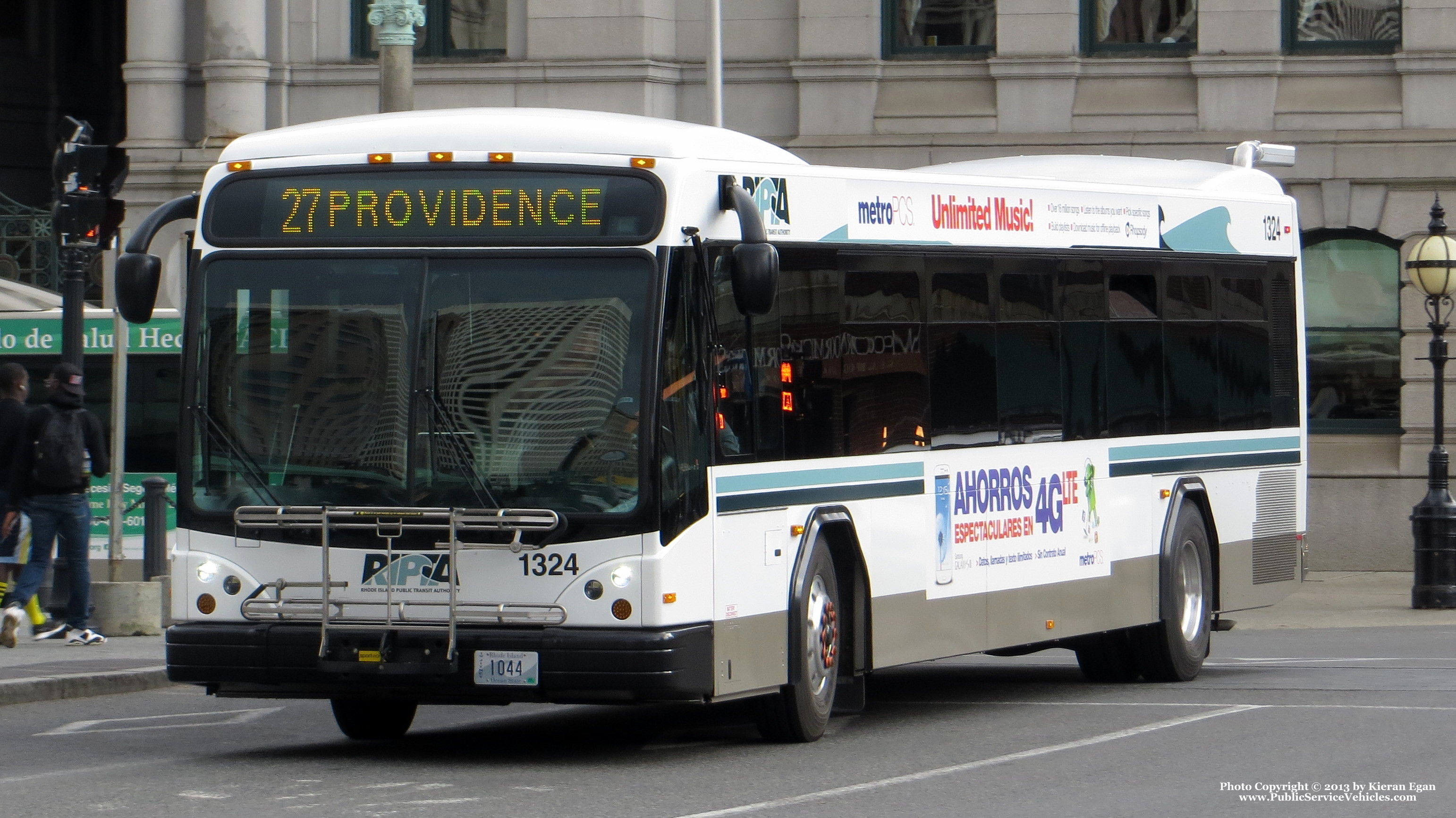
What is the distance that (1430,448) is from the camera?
81.3 ft

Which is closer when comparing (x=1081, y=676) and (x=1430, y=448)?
(x=1081, y=676)

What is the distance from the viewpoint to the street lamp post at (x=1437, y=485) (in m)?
21.0

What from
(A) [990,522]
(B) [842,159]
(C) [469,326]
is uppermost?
(B) [842,159]

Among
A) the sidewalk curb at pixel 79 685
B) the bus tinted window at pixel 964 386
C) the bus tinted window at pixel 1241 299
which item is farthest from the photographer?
the bus tinted window at pixel 1241 299

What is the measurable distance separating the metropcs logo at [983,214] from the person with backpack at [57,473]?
21.1 feet

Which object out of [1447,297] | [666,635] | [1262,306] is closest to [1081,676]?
[1262,306]

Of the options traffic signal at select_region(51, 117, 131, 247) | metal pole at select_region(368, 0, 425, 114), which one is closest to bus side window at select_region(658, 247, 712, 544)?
traffic signal at select_region(51, 117, 131, 247)

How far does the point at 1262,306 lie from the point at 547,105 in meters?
12.6

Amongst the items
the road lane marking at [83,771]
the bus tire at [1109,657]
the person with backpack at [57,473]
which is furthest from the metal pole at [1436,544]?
the road lane marking at [83,771]

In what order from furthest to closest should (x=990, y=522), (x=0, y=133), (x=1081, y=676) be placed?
1. (x=0, y=133)
2. (x=1081, y=676)
3. (x=990, y=522)

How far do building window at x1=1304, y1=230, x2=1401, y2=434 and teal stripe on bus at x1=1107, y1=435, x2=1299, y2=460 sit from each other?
1004cm

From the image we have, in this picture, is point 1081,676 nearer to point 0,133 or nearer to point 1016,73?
point 1016,73

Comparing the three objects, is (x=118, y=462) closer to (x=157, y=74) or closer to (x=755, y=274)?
(x=755, y=274)

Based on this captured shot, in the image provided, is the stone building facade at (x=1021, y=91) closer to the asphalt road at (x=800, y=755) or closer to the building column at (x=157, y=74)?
the building column at (x=157, y=74)
